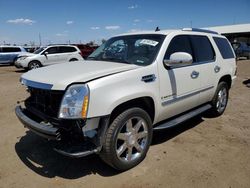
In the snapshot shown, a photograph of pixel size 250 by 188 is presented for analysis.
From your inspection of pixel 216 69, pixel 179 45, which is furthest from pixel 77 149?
pixel 216 69

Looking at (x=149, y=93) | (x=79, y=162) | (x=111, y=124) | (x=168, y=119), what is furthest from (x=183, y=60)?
(x=79, y=162)

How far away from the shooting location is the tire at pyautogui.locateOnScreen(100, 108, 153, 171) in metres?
3.30

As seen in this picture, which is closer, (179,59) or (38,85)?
(38,85)

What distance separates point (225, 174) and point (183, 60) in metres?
1.69

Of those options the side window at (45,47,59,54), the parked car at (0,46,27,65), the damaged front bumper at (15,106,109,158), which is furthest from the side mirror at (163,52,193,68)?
the parked car at (0,46,27,65)

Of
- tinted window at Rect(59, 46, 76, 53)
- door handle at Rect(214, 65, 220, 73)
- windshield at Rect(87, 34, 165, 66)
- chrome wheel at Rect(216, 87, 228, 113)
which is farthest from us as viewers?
tinted window at Rect(59, 46, 76, 53)

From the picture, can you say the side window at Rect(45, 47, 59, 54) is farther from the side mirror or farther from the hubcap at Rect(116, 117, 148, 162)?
the hubcap at Rect(116, 117, 148, 162)

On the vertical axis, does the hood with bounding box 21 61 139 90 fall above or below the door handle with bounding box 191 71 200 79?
above

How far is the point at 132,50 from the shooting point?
4.34 meters

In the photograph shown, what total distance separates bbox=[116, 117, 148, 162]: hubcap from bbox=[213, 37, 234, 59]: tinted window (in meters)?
3.03

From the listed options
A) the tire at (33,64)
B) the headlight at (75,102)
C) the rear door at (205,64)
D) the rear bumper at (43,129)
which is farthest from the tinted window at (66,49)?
the headlight at (75,102)

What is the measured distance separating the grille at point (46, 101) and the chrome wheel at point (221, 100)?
153 inches

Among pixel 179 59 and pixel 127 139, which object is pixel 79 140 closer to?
pixel 127 139

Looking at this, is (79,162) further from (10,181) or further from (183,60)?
(183,60)
